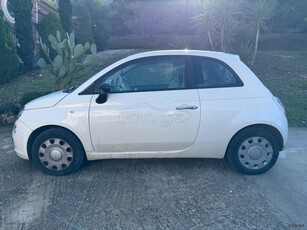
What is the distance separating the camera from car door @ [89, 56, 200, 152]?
3.71 m

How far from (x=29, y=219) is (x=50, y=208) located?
25cm

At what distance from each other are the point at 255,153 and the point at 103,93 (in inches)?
82.7

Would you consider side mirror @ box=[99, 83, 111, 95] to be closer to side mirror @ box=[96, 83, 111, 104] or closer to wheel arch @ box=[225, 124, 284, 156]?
side mirror @ box=[96, 83, 111, 104]

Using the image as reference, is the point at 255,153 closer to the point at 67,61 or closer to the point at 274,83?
the point at 67,61

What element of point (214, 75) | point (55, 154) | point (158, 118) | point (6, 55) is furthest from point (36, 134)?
point (6, 55)

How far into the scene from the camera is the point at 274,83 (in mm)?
9891

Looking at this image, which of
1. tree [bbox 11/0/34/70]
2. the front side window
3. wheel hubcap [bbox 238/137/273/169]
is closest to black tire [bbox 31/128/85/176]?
the front side window

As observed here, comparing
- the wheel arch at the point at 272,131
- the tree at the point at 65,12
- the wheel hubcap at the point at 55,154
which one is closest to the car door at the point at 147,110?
the wheel hubcap at the point at 55,154

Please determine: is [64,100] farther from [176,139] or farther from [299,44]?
[299,44]

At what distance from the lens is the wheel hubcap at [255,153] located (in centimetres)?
387

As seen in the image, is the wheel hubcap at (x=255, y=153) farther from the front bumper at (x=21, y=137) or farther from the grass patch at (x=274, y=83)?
the grass patch at (x=274, y=83)

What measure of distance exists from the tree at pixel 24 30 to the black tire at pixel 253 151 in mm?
8741

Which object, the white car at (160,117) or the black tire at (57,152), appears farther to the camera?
the black tire at (57,152)

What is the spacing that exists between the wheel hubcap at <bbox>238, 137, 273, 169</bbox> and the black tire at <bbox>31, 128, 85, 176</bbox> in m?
2.10
